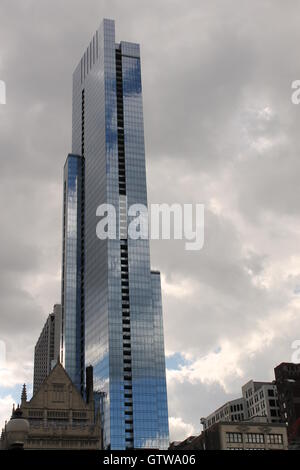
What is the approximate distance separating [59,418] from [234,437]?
107ft

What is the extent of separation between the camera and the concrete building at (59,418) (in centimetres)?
10662

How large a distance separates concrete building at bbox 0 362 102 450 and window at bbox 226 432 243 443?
25.1 metres

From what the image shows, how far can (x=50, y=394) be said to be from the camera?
117 meters

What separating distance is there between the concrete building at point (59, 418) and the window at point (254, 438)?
29.3 m

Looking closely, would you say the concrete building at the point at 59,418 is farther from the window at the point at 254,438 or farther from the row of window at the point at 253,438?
the window at the point at 254,438

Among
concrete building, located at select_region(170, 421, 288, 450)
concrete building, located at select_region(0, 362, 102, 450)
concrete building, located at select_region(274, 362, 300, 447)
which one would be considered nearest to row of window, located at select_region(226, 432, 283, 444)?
concrete building, located at select_region(170, 421, 288, 450)

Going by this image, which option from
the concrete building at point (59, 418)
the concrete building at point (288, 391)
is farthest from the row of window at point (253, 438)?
the concrete building at point (288, 391)

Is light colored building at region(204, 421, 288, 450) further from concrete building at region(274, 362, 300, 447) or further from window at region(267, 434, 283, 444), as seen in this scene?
concrete building at region(274, 362, 300, 447)

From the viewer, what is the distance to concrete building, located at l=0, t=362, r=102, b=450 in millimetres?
106625

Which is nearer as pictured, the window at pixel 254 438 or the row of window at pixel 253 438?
the row of window at pixel 253 438
